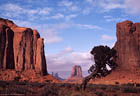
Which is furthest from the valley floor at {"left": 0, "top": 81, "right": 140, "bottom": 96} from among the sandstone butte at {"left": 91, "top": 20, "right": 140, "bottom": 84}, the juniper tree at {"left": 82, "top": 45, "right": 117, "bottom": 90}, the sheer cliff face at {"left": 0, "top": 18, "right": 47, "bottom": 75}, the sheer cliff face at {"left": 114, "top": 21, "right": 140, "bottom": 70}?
the sheer cliff face at {"left": 0, "top": 18, "right": 47, "bottom": 75}

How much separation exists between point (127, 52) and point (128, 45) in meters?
2.23

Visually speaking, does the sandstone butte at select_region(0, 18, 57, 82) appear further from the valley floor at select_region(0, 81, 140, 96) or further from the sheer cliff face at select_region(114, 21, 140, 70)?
the valley floor at select_region(0, 81, 140, 96)

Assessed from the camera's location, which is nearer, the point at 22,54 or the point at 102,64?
the point at 102,64

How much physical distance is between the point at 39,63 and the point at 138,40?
34.5 meters

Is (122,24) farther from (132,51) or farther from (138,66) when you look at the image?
(138,66)

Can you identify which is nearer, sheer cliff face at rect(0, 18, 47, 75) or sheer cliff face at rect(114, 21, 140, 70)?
sheer cliff face at rect(114, 21, 140, 70)

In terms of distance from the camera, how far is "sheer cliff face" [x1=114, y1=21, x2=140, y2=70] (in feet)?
212

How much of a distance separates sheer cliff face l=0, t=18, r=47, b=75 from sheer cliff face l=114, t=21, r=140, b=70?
91.3 feet

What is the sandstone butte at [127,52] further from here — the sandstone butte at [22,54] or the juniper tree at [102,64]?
the sandstone butte at [22,54]

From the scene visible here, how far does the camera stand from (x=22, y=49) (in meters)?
76.1

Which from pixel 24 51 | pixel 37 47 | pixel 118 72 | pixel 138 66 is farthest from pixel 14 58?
pixel 138 66

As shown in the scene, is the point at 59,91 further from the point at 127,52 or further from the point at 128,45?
the point at 128,45

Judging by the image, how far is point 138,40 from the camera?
6619 centimetres

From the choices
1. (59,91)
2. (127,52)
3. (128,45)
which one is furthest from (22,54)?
(59,91)
